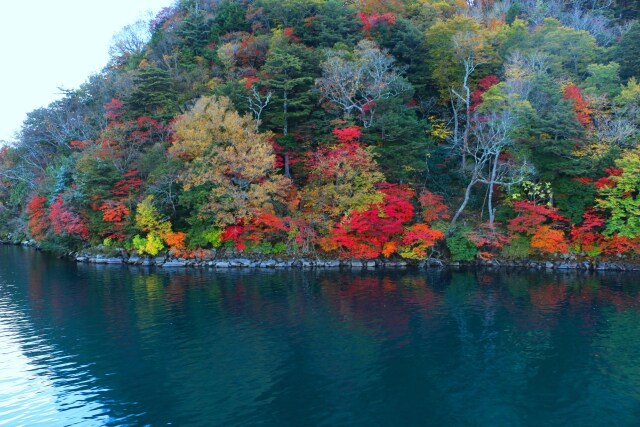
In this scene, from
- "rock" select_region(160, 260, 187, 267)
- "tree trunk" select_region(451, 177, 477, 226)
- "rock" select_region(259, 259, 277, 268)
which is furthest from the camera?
"tree trunk" select_region(451, 177, 477, 226)

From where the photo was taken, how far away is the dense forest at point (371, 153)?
3158 centimetres

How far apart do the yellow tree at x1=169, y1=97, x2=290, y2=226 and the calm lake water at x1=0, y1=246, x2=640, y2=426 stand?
784 cm

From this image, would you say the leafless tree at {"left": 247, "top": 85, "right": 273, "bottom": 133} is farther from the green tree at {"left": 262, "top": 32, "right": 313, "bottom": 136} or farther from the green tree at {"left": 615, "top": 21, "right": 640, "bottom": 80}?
the green tree at {"left": 615, "top": 21, "right": 640, "bottom": 80}

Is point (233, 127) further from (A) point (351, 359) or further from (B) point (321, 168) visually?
(A) point (351, 359)

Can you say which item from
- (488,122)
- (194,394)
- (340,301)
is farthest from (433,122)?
(194,394)

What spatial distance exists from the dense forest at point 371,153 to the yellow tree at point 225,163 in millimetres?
157

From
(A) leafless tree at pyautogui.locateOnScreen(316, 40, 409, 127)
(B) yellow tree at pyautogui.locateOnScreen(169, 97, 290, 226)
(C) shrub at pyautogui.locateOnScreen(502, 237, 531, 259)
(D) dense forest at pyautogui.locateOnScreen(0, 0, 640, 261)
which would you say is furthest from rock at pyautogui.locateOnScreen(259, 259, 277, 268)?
(C) shrub at pyautogui.locateOnScreen(502, 237, 531, 259)

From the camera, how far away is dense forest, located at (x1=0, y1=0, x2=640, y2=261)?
104ft

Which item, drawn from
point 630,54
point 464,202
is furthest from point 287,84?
point 630,54

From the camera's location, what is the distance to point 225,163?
1271 inches

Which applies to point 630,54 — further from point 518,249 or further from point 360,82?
point 360,82

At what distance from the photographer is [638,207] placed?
29.0 metres

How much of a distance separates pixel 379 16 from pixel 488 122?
19434 millimetres

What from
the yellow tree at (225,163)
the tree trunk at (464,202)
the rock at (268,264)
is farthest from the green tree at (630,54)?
the rock at (268,264)
